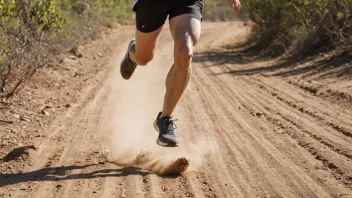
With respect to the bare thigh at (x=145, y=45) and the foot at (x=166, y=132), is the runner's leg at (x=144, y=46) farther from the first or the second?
the foot at (x=166, y=132)

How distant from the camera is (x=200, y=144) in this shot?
5641 millimetres

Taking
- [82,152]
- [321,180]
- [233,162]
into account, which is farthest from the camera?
[82,152]

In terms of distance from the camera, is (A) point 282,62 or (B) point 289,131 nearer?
(B) point 289,131

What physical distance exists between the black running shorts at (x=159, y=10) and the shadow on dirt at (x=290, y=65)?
5.23 m

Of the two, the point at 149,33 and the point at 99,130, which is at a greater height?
the point at 149,33

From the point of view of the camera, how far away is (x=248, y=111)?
7.42m

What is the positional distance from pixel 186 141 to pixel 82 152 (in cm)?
104

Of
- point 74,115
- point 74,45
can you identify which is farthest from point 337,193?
point 74,45

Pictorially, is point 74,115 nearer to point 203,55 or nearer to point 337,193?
point 337,193

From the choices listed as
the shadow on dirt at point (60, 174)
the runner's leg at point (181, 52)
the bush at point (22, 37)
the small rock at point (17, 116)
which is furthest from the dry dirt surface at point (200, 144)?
the bush at point (22, 37)

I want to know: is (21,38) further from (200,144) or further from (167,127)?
(167,127)

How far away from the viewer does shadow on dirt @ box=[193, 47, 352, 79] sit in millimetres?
10203

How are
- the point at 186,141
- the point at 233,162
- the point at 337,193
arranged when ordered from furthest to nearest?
the point at 186,141 < the point at 233,162 < the point at 337,193

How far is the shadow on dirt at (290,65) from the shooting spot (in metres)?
10.2
